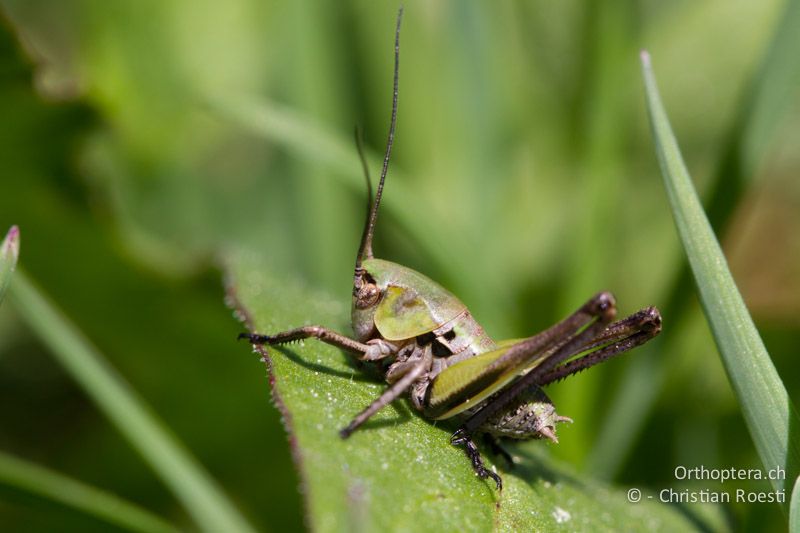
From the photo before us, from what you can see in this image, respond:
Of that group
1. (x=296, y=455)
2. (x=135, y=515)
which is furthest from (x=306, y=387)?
(x=135, y=515)

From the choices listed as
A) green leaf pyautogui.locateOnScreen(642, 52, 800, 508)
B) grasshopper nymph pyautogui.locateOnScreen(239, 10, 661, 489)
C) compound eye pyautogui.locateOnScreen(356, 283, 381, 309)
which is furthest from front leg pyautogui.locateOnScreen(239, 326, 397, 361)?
green leaf pyautogui.locateOnScreen(642, 52, 800, 508)

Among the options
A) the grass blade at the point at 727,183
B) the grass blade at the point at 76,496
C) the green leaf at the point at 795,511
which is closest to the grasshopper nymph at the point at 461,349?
the green leaf at the point at 795,511

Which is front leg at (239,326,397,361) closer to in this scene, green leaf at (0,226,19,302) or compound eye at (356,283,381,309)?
compound eye at (356,283,381,309)

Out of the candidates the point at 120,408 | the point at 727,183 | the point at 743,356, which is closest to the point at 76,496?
the point at 120,408

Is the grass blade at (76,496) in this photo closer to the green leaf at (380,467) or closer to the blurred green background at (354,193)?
the blurred green background at (354,193)

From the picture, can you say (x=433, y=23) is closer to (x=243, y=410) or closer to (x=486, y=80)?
(x=486, y=80)

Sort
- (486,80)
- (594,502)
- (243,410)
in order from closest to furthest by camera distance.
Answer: (594,502)
(243,410)
(486,80)
